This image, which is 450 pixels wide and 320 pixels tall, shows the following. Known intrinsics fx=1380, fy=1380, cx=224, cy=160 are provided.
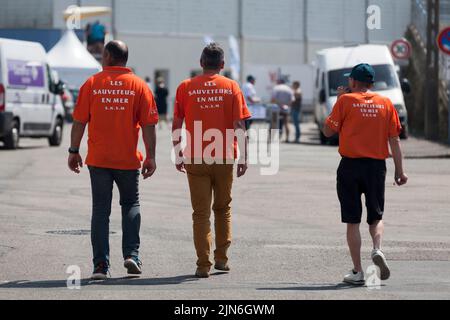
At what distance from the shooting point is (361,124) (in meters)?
Answer: 9.94

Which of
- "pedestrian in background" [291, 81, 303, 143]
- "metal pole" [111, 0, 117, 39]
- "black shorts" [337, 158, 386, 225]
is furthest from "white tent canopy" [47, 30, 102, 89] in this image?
"black shorts" [337, 158, 386, 225]

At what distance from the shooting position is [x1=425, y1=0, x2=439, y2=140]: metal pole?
33.7 meters

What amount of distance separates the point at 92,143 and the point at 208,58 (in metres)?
1.12

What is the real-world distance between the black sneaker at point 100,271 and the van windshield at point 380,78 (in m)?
25.5

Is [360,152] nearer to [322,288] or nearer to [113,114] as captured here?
[322,288]

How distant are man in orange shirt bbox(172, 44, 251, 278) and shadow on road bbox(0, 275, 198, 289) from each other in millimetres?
398

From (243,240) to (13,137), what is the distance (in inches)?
690

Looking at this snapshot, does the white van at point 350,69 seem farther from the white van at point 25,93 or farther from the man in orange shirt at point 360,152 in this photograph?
the man in orange shirt at point 360,152

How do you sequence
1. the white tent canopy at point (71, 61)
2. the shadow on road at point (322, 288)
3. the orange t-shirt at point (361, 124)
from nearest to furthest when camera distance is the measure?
the shadow on road at point (322, 288) < the orange t-shirt at point (361, 124) < the white tent canopy at point (71, 61)

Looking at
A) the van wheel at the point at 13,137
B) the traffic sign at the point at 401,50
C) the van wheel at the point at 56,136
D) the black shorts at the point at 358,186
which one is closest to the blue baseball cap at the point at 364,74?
the black shorts at the point at 358,186

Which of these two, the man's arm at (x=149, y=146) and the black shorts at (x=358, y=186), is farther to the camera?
the man's arm at (x=149, y=146)

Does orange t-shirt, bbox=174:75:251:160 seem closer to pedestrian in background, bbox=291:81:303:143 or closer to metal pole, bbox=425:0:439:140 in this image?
metal pole, bbox=425:0:439:140

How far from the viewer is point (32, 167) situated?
2383cm

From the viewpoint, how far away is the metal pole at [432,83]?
3366cm
